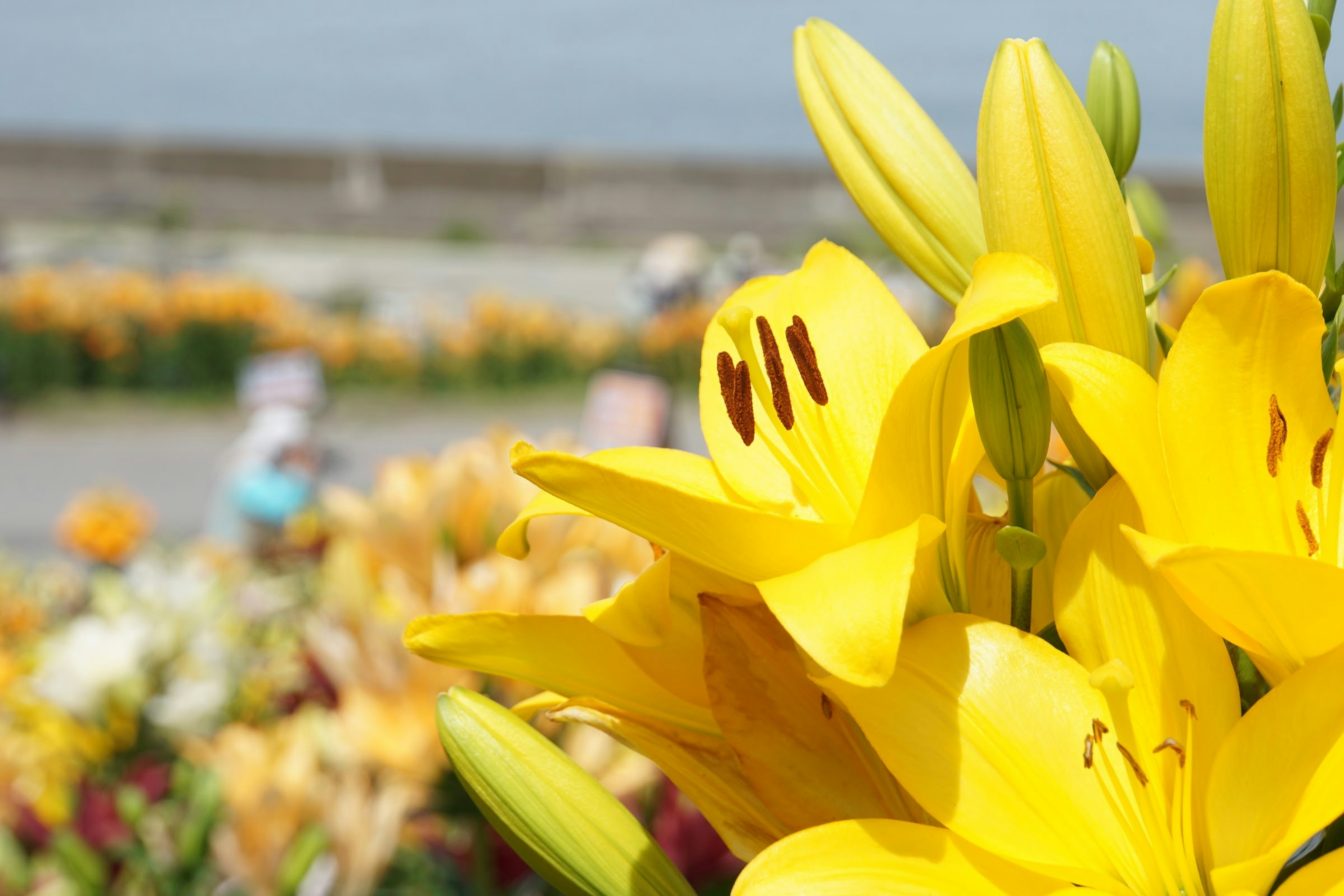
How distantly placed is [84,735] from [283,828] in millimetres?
484

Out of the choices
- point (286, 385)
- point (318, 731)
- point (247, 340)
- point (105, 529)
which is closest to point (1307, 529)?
point (318, 731)

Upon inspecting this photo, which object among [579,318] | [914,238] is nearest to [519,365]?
[579,318]

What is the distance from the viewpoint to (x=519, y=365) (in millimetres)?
8625

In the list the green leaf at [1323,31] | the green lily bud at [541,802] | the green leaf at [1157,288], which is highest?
the green leaf at [1323,31]

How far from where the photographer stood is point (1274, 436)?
0.39 m

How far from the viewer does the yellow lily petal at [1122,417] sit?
0.37 metres

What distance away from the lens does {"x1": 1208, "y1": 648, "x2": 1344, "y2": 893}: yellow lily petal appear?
34cm

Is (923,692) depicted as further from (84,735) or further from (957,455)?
(84,735)

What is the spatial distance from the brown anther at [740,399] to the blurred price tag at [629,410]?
198 cm

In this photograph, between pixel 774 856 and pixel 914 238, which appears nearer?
pixel 774 856

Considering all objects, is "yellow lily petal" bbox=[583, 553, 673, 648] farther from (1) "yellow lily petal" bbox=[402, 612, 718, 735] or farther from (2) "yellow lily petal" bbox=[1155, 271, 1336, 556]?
(2) "yellow lily petal" bbox=[1155, 271, 1336, 556]

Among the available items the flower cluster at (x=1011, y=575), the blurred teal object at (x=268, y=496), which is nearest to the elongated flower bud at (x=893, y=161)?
the flower cluster at (x=1011, y=575)

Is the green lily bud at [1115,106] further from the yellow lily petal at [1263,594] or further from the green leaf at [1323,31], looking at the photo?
the yellow lily petal at [1263,594]

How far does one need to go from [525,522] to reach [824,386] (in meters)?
0.12
